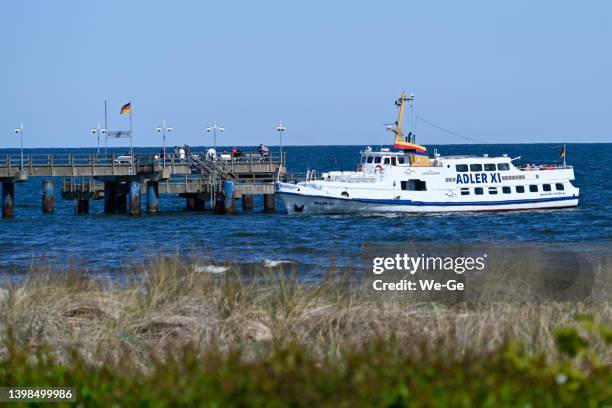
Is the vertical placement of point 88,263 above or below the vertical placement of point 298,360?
below

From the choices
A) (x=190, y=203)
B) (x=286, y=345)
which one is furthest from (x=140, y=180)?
(x=286, y=345)

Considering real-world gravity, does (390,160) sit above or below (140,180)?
above

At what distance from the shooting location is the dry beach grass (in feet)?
34.0

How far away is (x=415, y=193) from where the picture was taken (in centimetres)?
4966

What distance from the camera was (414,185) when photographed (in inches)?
1976

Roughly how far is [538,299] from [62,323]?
5.85 metres

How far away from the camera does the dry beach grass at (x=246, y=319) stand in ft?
34.0

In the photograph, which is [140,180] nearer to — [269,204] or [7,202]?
[7,202]

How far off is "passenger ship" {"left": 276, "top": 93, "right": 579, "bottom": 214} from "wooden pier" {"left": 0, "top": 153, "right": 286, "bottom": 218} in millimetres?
4042

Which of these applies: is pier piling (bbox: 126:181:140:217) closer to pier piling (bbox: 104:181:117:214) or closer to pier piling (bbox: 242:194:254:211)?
pier piling (bbox: 104:181:117:214)

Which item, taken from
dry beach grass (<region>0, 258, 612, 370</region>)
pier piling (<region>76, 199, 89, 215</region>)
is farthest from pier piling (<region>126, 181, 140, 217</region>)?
dry beach grass (<region>0, 258, 612, 370</region>)

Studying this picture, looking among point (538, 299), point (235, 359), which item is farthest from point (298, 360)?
point (538, 299)

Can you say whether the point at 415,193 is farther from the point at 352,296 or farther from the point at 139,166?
the point at 352,296

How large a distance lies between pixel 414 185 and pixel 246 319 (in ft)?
128
